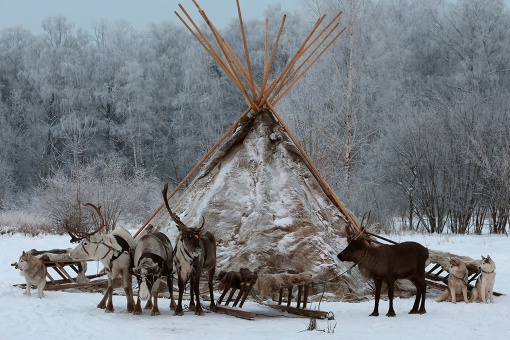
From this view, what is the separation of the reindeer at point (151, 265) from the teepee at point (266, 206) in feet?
3.62

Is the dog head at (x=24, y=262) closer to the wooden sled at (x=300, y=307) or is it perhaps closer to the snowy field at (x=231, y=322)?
the snowy field at (x=231, y=322)

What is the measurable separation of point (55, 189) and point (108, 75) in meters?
15.5

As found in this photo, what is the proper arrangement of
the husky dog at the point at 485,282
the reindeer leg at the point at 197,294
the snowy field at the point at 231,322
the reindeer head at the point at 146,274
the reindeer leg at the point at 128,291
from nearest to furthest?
the snowy field at the point at 231,322 < the reindeer head at the point at 146,274 < the reindeer leg at the point at 197,294 < the reindeer leg at the point at 128,291 < the husky dog at the point at 485,282

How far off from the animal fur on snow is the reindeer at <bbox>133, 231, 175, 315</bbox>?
3.21 feet

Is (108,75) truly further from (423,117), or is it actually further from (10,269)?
(10,269)

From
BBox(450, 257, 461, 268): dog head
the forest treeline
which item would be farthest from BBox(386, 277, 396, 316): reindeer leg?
the forest treeline

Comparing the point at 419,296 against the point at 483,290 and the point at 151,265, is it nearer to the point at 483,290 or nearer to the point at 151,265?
the point at 483,290

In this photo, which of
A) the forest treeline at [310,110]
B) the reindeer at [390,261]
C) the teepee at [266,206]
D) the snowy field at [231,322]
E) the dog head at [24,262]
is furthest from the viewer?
the forest treeline at [310,110]

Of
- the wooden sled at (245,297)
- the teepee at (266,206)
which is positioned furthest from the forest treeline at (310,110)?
the wooden sled at (245,297)

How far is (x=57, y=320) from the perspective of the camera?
5.52 meters

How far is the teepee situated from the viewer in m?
7.25

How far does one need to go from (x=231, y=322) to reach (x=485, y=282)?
9.95ft

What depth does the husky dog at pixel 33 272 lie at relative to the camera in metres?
7.01

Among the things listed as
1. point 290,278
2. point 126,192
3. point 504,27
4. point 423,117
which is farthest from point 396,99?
point 290,278
